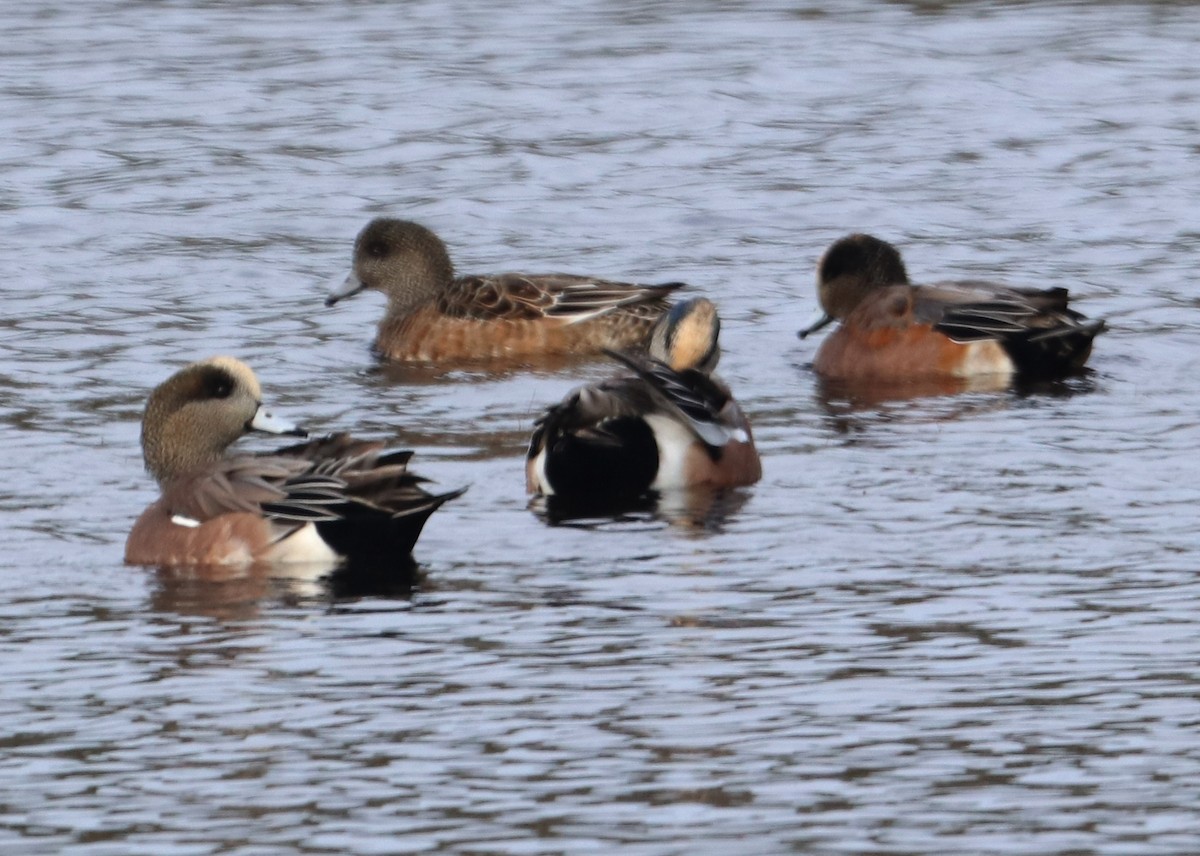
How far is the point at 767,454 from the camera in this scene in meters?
10.9

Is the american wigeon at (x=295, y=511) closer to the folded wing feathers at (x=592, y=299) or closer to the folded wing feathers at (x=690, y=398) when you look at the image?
the folded wing feathers at (x=690, y=398)

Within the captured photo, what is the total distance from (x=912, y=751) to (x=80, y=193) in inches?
485

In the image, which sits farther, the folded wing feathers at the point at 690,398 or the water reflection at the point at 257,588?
the folded wing feathers at the point at 690,398

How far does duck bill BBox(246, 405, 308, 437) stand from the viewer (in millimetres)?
9461

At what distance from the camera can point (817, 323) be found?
13.7 metres

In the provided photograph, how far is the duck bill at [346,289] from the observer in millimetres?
14656

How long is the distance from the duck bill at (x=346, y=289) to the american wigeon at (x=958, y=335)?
117 inches

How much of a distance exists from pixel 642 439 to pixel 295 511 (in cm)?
173

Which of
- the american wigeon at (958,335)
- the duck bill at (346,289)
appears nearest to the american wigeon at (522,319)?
the duck bill at (346,289)

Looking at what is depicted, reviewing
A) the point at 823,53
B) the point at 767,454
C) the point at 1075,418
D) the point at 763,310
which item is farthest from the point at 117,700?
the point at 823,53

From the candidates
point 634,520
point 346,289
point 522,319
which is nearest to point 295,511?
point 634,520

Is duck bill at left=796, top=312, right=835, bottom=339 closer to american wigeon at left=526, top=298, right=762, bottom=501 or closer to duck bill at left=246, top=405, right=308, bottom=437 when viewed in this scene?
american wigeon at left=526, top=298, right=762, bottom=501

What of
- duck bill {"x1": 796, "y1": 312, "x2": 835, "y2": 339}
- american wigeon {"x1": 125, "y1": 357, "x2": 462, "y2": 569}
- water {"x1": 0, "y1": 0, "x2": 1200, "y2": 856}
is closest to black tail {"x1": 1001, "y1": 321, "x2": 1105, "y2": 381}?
water {"x1": 0, "y1": 0, "x2": 1200, "y2": 856}

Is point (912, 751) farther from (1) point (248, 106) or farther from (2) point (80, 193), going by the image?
(1) point (248, 106)
